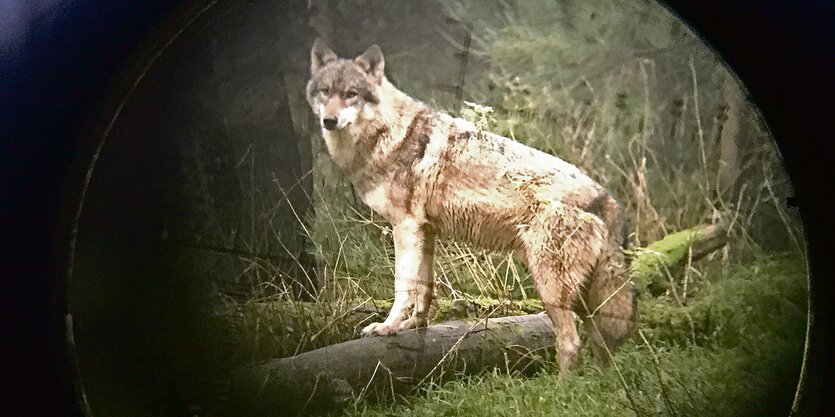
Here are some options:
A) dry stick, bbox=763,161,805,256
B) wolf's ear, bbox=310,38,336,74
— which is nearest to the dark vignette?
dry stick, bbox=763,161,805,256

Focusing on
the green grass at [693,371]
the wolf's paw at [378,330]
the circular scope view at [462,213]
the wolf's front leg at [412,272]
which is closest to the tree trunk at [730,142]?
the circular scope view at [462,213]

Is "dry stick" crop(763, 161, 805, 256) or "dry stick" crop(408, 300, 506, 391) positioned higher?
"dry stick" crop(763, 161, 805, 256)

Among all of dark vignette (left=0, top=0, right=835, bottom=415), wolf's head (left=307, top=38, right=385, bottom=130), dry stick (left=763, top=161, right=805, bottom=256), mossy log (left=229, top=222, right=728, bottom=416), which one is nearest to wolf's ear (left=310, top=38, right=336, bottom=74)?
wolf's head (left=307, top=38, right=385, bottom=130)

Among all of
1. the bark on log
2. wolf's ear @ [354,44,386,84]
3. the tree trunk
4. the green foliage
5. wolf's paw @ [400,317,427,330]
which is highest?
wolf's ear @ [354,44,386,84]

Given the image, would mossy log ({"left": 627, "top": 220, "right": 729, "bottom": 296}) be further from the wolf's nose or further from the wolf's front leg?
the wolf's nose

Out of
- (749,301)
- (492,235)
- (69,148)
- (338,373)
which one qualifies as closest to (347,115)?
(492,235)

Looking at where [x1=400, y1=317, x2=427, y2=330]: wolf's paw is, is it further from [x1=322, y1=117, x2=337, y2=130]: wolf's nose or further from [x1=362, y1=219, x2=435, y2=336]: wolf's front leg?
[x1=322, y1=117, x2=337, y2=130]: wolf's nose

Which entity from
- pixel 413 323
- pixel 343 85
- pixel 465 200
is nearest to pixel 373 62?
pixel 343 85

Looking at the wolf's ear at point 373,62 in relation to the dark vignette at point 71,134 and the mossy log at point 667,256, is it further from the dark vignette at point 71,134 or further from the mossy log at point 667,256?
the mossy log at point 667,256
